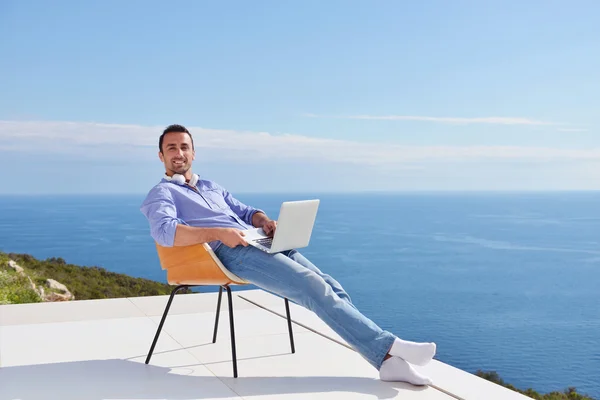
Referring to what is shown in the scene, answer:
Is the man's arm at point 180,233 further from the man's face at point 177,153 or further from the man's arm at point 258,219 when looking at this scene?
the man's arm at point 258,219

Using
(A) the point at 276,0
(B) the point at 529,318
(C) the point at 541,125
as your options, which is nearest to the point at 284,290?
(A) the point at 276,0

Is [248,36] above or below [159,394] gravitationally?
above

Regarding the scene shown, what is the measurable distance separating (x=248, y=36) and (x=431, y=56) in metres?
21.3

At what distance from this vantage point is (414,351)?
2385mm

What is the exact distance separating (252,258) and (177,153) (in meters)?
0.62

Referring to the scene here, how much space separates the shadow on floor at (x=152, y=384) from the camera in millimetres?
2494

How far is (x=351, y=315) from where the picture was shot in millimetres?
2443

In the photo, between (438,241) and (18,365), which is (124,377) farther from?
(438,241)

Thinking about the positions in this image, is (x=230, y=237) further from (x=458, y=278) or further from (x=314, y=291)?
(x=458, y=278)

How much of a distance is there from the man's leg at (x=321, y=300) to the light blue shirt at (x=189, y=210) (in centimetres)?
19

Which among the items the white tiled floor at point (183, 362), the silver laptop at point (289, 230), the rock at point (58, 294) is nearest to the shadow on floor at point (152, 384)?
the white tiled floor at point (183, 362)

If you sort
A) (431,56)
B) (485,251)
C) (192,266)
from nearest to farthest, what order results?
(192,266) → (431,56) → (485,251)

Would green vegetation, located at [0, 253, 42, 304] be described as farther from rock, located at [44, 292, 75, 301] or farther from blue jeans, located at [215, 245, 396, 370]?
blue jeans, located at [215, 245, 396, 370]

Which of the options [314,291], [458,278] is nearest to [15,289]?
[314,291]
